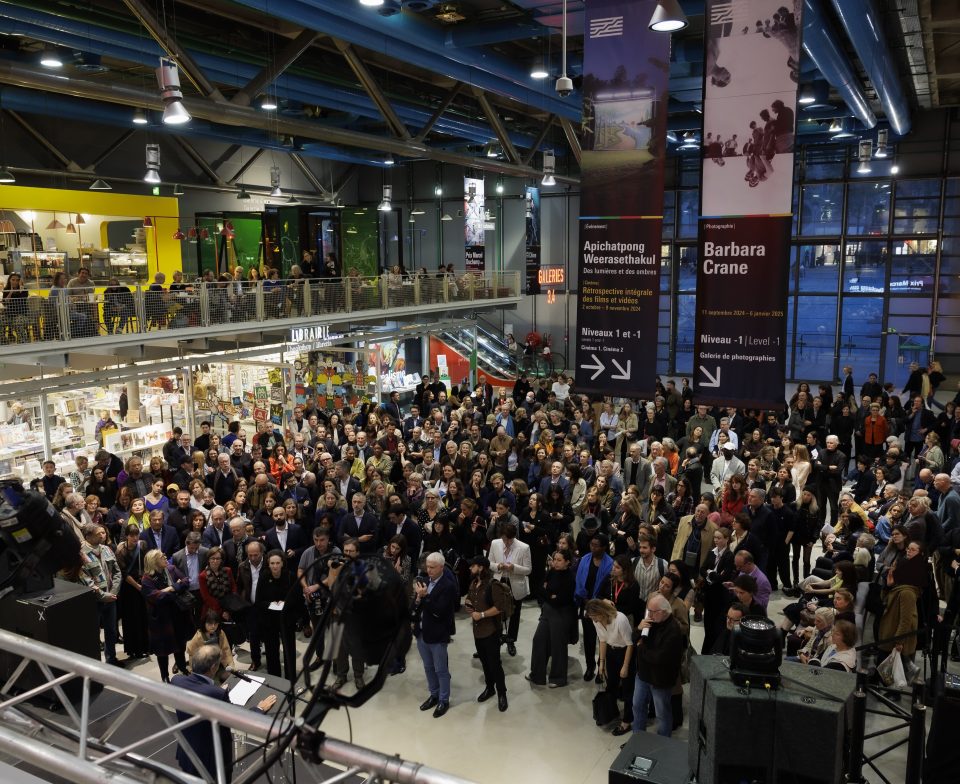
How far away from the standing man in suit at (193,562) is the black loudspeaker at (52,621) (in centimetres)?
319

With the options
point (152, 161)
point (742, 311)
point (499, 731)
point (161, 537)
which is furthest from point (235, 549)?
point (152, 161)

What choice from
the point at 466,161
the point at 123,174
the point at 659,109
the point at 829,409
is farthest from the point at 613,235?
the point at 123,174

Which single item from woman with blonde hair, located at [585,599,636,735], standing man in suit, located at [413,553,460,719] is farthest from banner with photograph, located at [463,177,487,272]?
woman with blonde hair, located at [585,599,636,735]

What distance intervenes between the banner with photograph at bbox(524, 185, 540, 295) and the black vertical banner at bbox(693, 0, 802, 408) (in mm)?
16706

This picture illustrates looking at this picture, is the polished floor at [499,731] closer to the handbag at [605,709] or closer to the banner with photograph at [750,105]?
the handbag at [605,709]

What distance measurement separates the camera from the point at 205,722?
4.47 m

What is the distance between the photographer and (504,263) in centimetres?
3005

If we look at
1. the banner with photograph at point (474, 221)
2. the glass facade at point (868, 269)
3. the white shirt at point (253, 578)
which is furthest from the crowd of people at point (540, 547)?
the glass facade at point (868, 269)

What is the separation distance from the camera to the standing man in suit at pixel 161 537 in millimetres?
8602

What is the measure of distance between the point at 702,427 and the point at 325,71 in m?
10.8

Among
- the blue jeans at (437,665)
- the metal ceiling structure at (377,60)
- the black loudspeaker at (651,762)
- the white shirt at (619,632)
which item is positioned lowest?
the blue jeans at (437,665)

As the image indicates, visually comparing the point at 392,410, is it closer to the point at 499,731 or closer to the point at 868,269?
the point at 499,731

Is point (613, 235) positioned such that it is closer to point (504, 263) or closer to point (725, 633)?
point (725, 633)

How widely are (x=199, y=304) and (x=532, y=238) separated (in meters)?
11.6
